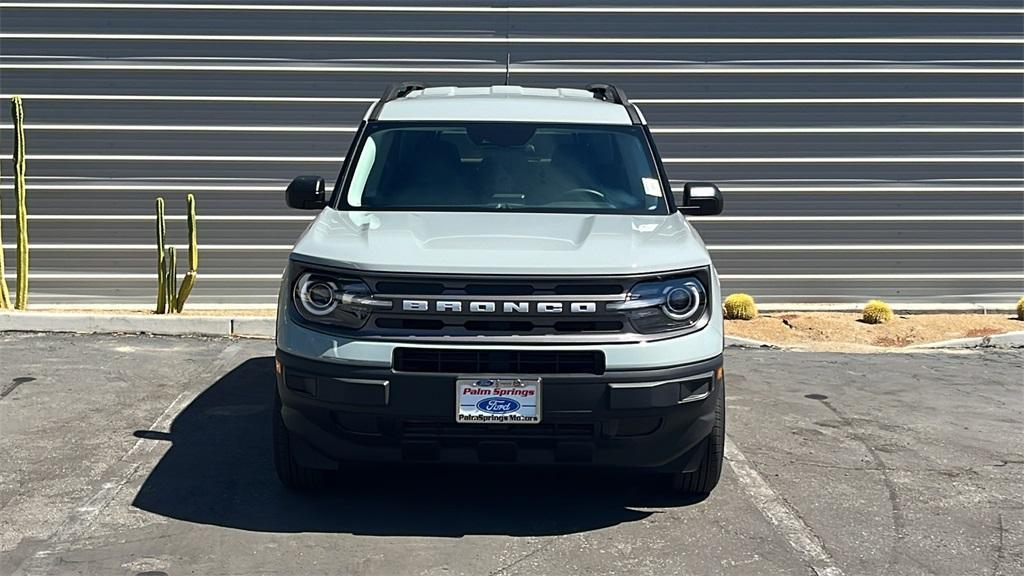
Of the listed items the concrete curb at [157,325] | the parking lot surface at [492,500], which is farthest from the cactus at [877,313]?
the parking lot surface at [492,500]

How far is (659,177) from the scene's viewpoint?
6789 mm

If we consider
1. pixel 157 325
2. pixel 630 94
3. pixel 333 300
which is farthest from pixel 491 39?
pixel 333 300

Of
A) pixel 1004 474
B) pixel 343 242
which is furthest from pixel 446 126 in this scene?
pixel 1004 474

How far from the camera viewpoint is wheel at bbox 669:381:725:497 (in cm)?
580

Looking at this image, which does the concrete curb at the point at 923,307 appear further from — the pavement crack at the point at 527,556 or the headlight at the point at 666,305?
the pavement crack at the point at 527,556

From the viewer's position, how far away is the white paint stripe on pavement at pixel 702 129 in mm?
12055

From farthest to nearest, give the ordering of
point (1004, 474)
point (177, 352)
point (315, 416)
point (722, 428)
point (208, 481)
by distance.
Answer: point (177, 352) → point (1004, 474) → point (208, 481) → point (722, 428) → point (315, 416)

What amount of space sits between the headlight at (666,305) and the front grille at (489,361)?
246mm

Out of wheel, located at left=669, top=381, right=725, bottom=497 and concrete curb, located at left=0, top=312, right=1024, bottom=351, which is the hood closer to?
wheel, located at left=669, top=381, right=725, bottom=497

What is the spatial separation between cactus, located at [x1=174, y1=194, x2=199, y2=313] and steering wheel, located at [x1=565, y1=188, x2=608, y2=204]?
5444mm

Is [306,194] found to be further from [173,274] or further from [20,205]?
[20,205]

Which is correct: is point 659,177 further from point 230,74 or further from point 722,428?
point 230,74

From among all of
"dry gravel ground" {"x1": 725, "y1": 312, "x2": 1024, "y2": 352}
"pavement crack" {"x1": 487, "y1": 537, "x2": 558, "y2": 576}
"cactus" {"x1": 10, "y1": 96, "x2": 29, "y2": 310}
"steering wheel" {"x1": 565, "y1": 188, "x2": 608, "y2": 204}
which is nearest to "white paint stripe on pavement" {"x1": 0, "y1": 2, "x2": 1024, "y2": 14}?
"cactus" {"x1": 10, "y1": 96, "x2": 29, "y2": 310}

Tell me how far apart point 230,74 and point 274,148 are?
77 cm
